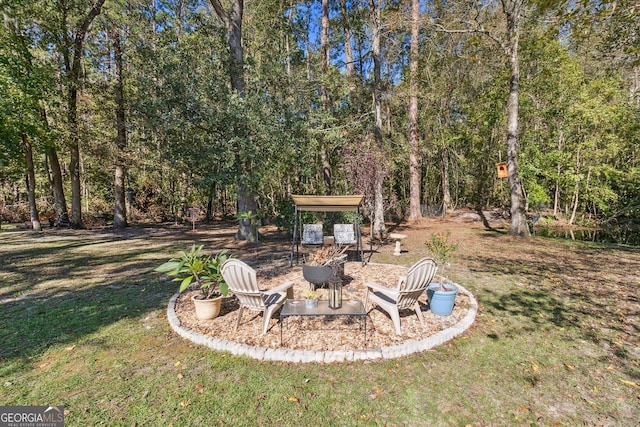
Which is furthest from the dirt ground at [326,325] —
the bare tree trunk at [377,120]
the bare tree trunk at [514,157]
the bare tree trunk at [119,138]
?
the bare tree trunk at [119,138]

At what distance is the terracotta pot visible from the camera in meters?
3.80

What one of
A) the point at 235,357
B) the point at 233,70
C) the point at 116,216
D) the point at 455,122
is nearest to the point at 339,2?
the point at 233,70

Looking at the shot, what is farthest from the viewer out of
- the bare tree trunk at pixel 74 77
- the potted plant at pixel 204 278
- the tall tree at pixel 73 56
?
the bare tree trunk at pixel 74 77

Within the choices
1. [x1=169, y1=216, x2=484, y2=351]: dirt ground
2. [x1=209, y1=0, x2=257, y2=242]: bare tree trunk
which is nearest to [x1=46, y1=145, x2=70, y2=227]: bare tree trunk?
[x1=209, y1=0, x2=257, y2=242]: bare tree trunk

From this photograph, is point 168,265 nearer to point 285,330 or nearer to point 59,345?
point 59,345

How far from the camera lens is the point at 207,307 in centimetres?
381

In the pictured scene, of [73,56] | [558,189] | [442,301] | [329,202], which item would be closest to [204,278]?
[442,301]

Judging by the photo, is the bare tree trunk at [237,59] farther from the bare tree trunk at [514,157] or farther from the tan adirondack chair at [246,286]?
the bare tree trunk at [514,157]

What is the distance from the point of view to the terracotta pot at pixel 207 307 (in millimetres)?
3801

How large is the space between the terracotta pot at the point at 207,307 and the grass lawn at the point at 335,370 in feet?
1.42

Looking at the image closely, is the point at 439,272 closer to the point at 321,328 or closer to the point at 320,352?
the point at 321,328

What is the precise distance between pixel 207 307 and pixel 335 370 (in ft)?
6.43

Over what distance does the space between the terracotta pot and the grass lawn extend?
434 millimetres

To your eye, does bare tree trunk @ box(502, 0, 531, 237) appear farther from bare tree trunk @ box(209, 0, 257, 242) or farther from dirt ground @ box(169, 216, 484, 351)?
bare tree trunk @ box(209, 0, 257, 242)
